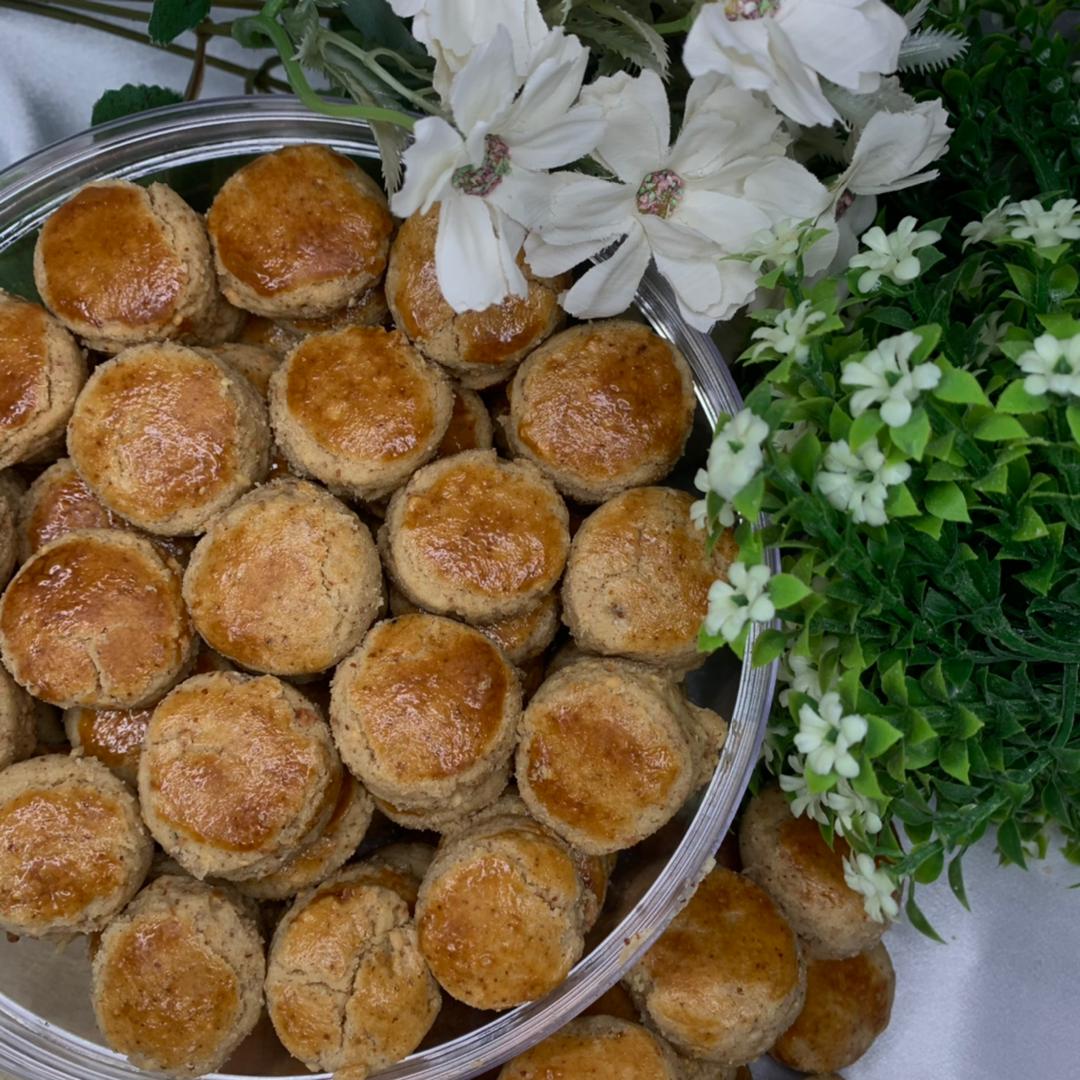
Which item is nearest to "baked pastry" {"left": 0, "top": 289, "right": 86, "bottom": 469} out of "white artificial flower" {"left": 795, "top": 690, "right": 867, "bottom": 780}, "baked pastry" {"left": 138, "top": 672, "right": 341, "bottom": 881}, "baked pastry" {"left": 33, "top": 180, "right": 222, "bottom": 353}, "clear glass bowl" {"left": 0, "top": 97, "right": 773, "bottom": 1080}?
"baked pastry" {"left": 33, "top": 180, "right": 222, "bottom": 353}

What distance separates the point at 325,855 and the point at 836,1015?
0.66m

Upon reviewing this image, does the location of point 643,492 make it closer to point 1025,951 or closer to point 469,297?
point 469,297

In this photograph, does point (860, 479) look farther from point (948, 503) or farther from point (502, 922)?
point (502, 922)

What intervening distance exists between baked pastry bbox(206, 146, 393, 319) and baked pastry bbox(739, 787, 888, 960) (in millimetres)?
785

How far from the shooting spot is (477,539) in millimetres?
1172

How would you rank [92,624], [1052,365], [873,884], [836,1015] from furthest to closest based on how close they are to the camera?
[836,1015]
[92,624]
[873,884]
[1052,365]

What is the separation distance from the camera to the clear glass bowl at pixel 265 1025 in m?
1.20

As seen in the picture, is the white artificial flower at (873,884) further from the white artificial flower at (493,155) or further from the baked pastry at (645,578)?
the white artificial flower at (493,155)

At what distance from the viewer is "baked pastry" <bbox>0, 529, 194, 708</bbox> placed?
1171 millimetres

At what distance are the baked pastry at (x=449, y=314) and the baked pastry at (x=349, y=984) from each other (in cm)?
57

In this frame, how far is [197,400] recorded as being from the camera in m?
1.18

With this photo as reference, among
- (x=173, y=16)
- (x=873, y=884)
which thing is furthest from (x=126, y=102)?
(x=873, y=884)

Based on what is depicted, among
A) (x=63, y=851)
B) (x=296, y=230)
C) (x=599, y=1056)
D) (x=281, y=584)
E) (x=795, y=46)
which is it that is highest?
(x=795, y=46)

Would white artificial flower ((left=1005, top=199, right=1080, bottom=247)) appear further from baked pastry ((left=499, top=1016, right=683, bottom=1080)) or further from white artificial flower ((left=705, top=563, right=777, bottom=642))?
baked pastry ((left=499, top=1016, right=683, bottom=1080))
